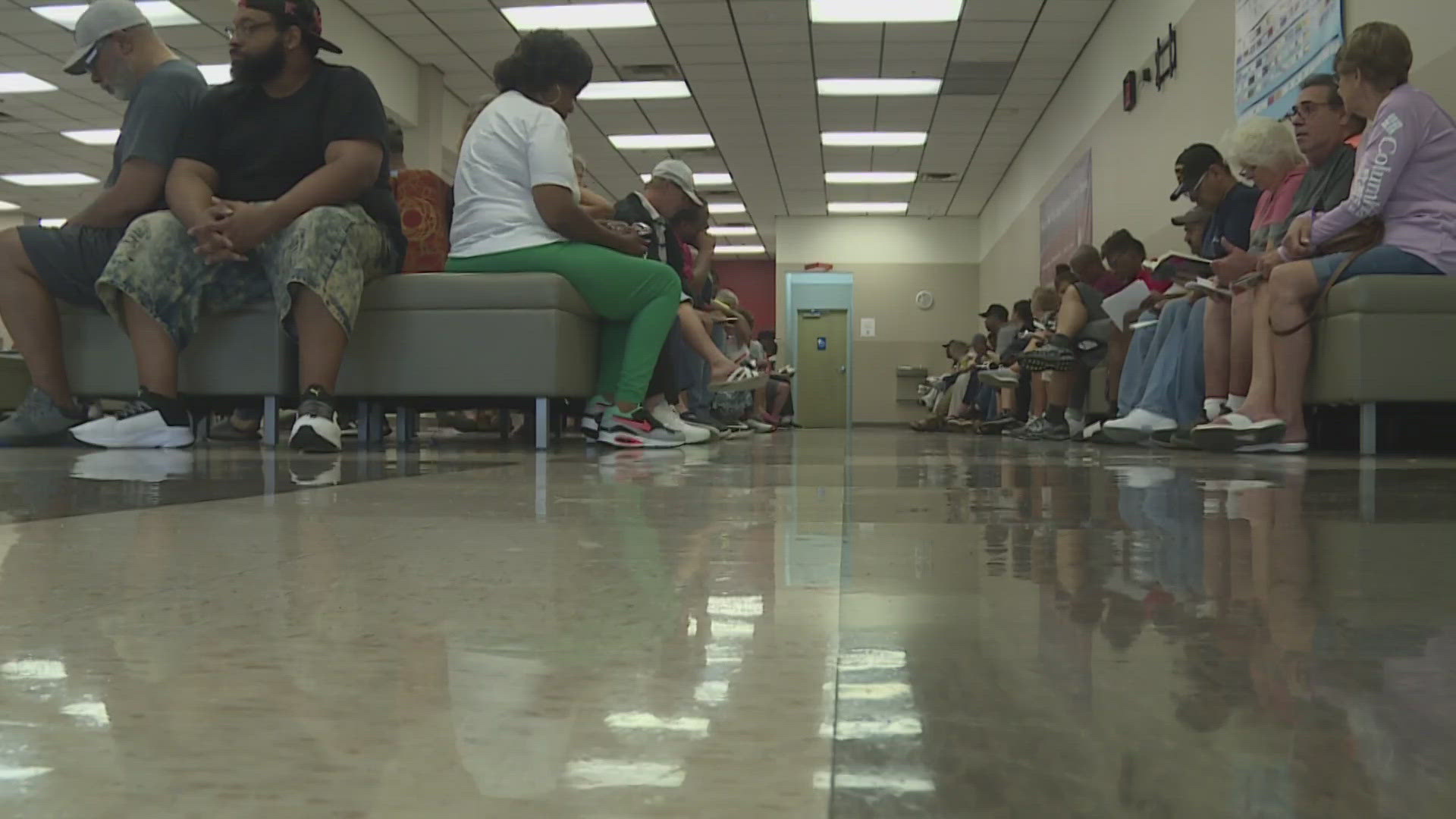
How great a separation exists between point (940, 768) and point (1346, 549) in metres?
0.74

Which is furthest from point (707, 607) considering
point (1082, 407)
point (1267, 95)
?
point (1082, 407)

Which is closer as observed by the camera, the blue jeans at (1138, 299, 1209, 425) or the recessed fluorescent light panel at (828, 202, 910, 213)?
the blue jeans at (1138, 299, 1209, 425)

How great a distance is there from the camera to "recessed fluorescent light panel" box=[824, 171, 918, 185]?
1305 cm

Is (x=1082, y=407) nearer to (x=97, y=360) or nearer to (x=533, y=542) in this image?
(x=97, y=360)

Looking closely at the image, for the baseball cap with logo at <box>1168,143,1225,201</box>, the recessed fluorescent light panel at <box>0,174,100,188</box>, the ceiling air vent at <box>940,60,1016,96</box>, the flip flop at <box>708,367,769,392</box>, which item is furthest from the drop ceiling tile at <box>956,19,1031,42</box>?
the recessed fluorescent light panel at <box>0,174,100,188</box>

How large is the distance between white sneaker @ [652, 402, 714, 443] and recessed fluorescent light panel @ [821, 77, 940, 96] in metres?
6.57

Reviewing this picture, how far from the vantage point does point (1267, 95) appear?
16.0 feet

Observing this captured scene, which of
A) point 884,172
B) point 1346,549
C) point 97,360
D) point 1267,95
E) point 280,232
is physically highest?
point 884,172

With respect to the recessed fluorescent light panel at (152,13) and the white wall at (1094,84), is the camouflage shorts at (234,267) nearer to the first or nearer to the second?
the white wall at (1094,84)

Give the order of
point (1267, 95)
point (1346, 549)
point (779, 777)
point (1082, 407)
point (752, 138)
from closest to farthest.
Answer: point (779, 777) → point (1346, 549) → point (1267, 95) → point (1082, 407) → point (752, 138)

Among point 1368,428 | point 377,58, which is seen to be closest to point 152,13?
point 377,58

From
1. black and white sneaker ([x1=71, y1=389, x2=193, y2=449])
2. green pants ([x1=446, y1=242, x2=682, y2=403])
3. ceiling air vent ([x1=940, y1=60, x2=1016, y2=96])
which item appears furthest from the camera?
ceiling air vent ([x1=940, y1=60, x2=1016, y2=96])

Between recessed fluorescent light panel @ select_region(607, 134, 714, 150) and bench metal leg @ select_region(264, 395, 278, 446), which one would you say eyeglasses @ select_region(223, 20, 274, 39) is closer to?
bench metal leg @ select_region(264, 395, 278, 446)

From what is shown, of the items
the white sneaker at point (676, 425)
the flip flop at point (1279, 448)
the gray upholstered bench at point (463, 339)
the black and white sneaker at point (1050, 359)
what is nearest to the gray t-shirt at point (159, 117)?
the gray upholstered bench at point (463, 339)
